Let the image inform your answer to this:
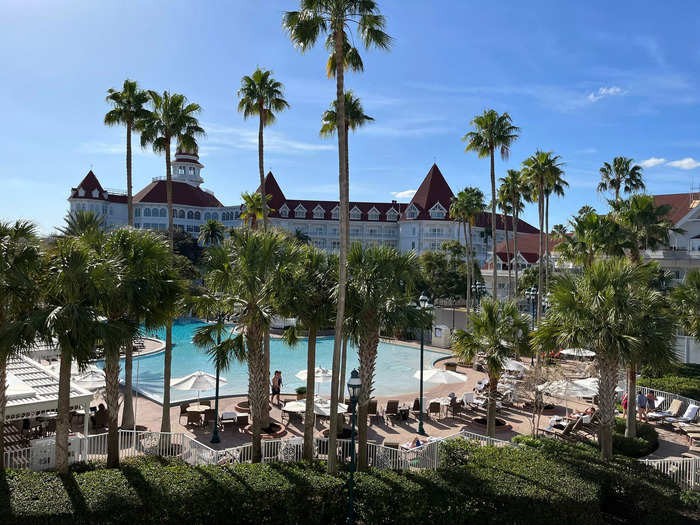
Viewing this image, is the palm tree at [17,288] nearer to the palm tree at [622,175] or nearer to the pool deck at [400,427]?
the pool deck at [400,427]

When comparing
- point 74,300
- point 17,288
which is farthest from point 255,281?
point 17,288

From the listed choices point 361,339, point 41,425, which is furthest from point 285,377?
point 361,339

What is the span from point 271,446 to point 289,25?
1175 cm

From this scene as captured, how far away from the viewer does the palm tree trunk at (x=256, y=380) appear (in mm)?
12930

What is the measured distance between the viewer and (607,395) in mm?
13531

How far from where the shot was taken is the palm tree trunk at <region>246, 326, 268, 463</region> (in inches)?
509

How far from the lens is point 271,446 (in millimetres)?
14688

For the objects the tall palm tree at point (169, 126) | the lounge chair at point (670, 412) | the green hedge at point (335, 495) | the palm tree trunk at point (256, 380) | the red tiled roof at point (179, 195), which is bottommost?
the lounge chair at point (670, 412)

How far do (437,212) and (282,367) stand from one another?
181 feet

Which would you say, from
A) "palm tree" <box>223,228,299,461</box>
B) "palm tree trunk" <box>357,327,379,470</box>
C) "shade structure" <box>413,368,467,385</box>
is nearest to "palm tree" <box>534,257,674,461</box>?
"palm tree trunk" <box>357,327,379,470</box>

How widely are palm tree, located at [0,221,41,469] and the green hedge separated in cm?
277

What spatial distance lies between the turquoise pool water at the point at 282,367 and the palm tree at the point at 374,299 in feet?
30.5

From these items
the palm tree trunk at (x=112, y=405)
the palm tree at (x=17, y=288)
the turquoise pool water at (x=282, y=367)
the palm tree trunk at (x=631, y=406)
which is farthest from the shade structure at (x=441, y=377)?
the palm tree at (x=17, y=288)

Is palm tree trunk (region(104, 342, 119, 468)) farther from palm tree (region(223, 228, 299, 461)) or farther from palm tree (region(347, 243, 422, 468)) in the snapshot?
palm tree (region(347, 243, 422, 468))
